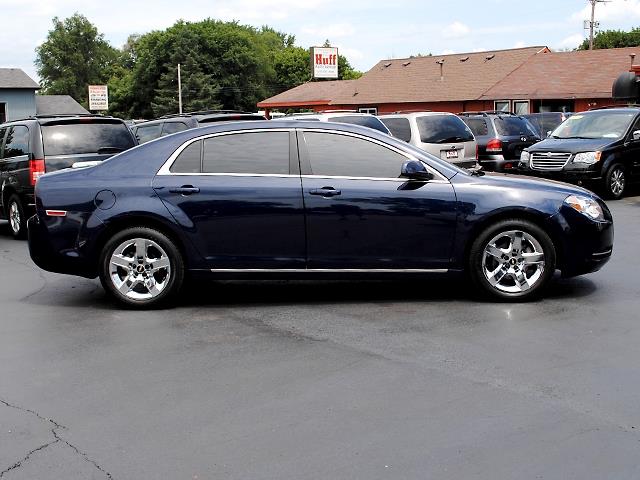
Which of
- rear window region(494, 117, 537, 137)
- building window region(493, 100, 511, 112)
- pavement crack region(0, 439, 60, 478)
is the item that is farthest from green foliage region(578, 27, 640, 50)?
pavement crack region(0, 439, 60, 478)

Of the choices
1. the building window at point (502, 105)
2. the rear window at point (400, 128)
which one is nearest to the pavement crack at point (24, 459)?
the rear window at point (400, 128)

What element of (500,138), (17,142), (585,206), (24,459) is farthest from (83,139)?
→ (500,138)

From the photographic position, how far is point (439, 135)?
1722 centimetres

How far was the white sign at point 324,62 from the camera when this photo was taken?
8569 centimetres

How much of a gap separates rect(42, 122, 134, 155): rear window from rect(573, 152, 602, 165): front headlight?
8.76m

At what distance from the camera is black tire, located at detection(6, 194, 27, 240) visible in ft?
41.6

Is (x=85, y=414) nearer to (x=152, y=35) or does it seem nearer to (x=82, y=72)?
(x=152, y=35)

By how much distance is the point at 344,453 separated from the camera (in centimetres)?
424

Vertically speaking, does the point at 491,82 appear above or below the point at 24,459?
above

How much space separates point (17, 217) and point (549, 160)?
1006 centimetres

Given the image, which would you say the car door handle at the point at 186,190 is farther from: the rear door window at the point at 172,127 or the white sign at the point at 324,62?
the white sign at the point at 324,62

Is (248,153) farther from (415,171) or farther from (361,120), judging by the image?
(361,120)

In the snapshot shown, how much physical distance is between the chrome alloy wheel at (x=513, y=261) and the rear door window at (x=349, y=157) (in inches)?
43.2

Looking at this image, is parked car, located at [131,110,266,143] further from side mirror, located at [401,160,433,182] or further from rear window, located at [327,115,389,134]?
side mirror, located at [401,160,433,182]
